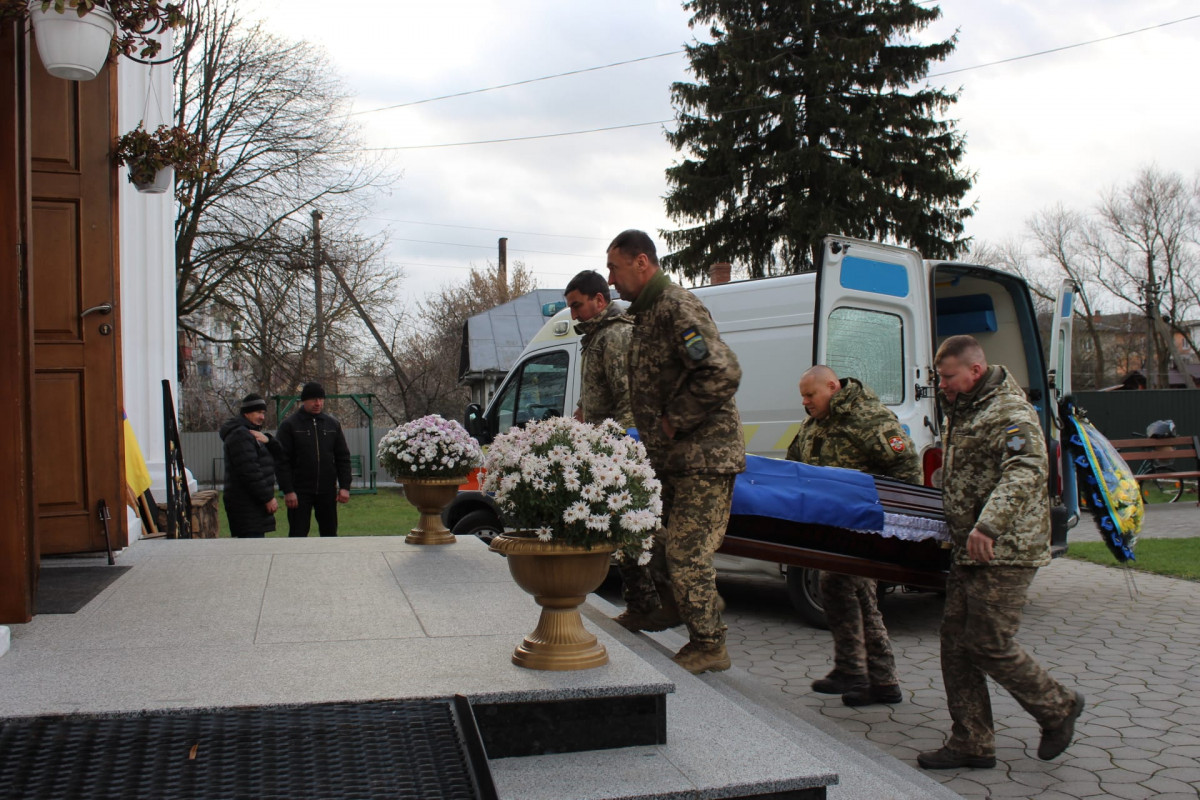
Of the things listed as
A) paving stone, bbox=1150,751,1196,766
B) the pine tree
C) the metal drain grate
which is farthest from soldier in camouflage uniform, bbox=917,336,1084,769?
the pine tree

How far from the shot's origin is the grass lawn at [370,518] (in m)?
15.0

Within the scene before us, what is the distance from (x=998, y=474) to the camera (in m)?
4.23

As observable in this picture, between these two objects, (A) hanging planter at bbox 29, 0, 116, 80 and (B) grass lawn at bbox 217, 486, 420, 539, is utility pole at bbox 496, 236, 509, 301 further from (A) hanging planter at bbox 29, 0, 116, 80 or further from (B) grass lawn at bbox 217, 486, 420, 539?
(A) hanging planter at bbox 29, 0, 116, 80

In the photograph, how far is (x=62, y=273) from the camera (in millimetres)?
5824

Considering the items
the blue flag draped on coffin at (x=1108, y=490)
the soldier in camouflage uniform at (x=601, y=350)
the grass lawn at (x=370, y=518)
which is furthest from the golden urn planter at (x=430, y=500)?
the grass lawn at (x=370, y=518)

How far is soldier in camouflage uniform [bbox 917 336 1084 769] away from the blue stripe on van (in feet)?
9.16

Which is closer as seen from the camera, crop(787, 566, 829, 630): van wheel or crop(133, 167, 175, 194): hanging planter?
crop(133, 167, 175, 194): hanging planter

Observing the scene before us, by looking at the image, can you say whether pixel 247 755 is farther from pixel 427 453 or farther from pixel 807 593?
pixel 807 593

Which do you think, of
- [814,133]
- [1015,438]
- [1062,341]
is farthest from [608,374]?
[814,133]

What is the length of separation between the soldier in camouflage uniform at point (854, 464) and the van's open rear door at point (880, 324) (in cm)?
151

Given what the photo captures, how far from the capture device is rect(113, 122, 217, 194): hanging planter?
6.13 metres

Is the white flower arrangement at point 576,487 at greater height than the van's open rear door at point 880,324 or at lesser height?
lesser

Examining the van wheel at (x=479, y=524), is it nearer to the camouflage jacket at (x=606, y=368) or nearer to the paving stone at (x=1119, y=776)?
the camouflage jacket at (x=606, y=368)

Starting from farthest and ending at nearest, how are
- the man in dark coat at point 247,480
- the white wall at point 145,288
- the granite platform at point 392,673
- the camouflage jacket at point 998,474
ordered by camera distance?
the white wall at point 145,288 < the man in dark coat at point 247,480 < the camouflage jacket at point 998,474 < the granite platform at point 392,673
